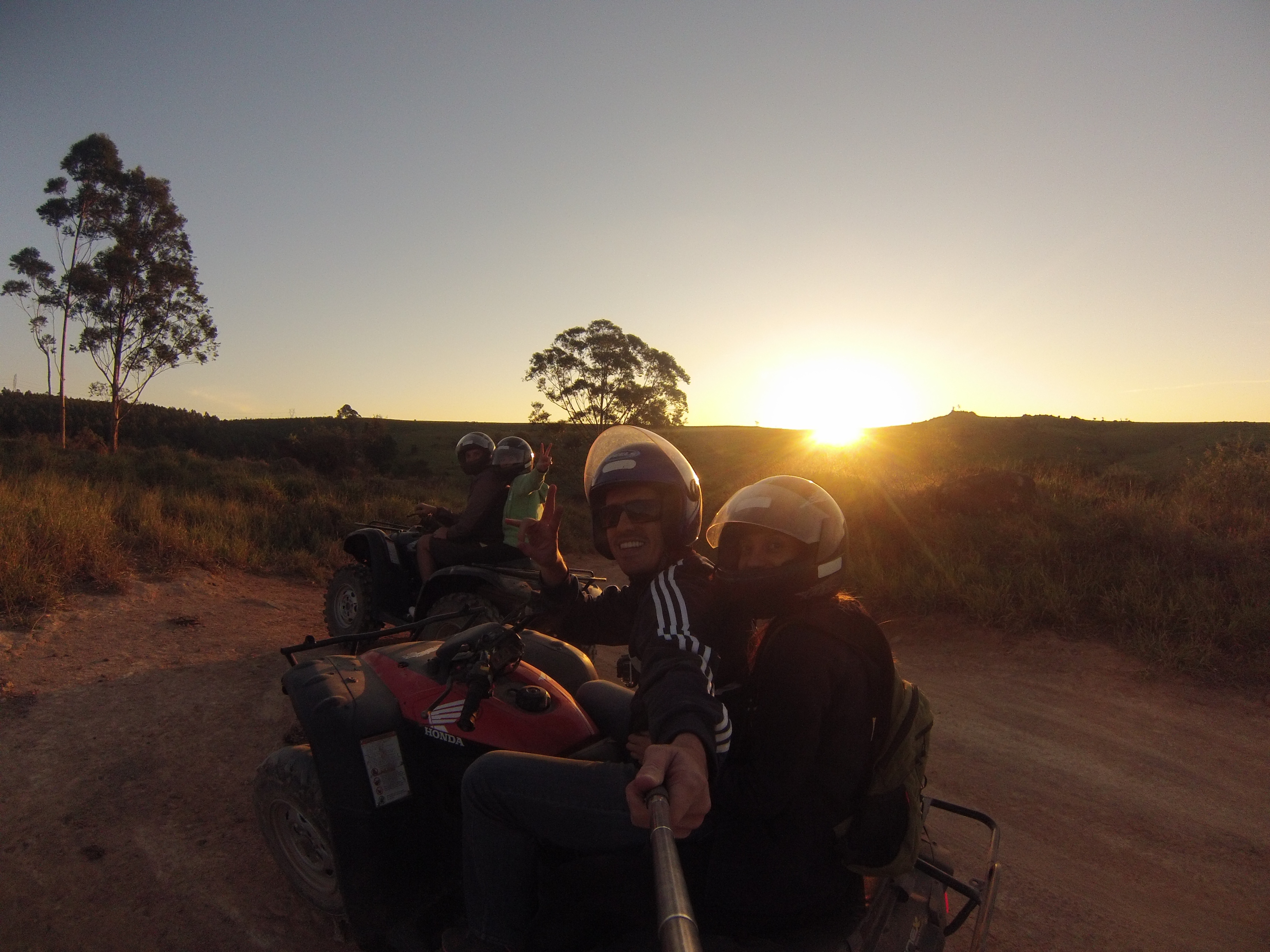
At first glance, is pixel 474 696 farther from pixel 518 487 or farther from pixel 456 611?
pixel 518 487

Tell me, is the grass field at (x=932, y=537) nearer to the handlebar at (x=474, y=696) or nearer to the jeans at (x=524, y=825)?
the handlebar at (x=474, y=696)

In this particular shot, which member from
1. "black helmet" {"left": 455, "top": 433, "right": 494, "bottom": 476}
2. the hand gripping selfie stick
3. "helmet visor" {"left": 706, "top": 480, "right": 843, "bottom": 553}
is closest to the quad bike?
"helmet visor" {"left": 706, "top": 480, "right": 843, "bottom": 553}

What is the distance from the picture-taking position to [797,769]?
1.79m

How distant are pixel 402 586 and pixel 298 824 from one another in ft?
12.7

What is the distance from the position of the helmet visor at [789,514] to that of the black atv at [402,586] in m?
3.32

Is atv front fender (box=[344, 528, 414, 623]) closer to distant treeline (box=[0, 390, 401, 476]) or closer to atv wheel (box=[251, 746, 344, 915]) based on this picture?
atv wheel (box=[251, 746, 344, 915])

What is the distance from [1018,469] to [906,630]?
20.3ft

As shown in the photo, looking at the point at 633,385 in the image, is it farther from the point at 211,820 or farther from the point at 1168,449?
the point at 211,820

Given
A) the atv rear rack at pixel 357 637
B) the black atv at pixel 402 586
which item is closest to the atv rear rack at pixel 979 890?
the atv rear rack at pixel 357 637

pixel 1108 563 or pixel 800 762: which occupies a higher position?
pixel 800 762

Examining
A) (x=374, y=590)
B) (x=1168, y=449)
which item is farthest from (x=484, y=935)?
(x=1168, y=449)

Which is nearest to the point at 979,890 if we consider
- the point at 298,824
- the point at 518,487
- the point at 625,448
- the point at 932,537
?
the point at 625,448

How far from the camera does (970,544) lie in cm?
900

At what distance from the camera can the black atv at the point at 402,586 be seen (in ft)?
18.1
